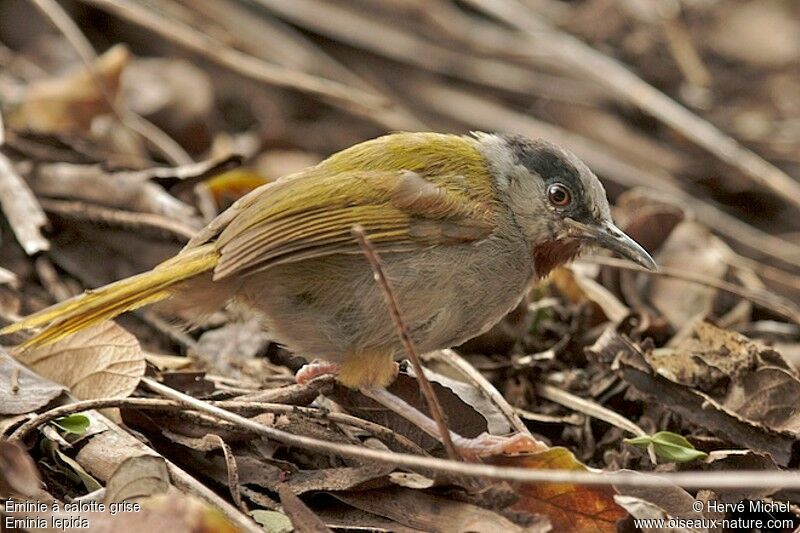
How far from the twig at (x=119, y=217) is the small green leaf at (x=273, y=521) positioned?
160 centimetres

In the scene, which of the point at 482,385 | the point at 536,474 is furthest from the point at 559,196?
the point at 536,474

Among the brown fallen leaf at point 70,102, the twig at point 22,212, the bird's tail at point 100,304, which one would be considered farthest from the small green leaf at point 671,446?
the brown fallen leaf at point 70,102

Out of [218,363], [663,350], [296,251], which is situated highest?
[296,251]

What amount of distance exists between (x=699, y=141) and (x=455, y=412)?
3.02m

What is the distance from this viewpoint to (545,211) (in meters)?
3.91

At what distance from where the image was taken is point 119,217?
4.52 metres

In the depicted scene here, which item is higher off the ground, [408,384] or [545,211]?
[545,211]

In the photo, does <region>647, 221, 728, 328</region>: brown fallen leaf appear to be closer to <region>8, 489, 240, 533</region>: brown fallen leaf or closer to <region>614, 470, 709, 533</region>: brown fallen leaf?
<region>614, 470, 709, 533</region>: brown fallen leaf

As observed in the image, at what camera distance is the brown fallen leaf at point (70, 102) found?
5465mm

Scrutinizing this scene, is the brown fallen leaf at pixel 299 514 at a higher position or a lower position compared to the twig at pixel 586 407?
lower

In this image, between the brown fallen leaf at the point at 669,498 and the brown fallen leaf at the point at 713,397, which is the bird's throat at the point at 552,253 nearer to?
the brown fallen leaf at the point at 713,397

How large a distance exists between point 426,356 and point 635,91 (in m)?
2.94

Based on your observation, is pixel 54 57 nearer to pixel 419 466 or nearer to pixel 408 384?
pixel 408 384

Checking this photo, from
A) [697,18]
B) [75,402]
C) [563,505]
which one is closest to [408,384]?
[563,505]
